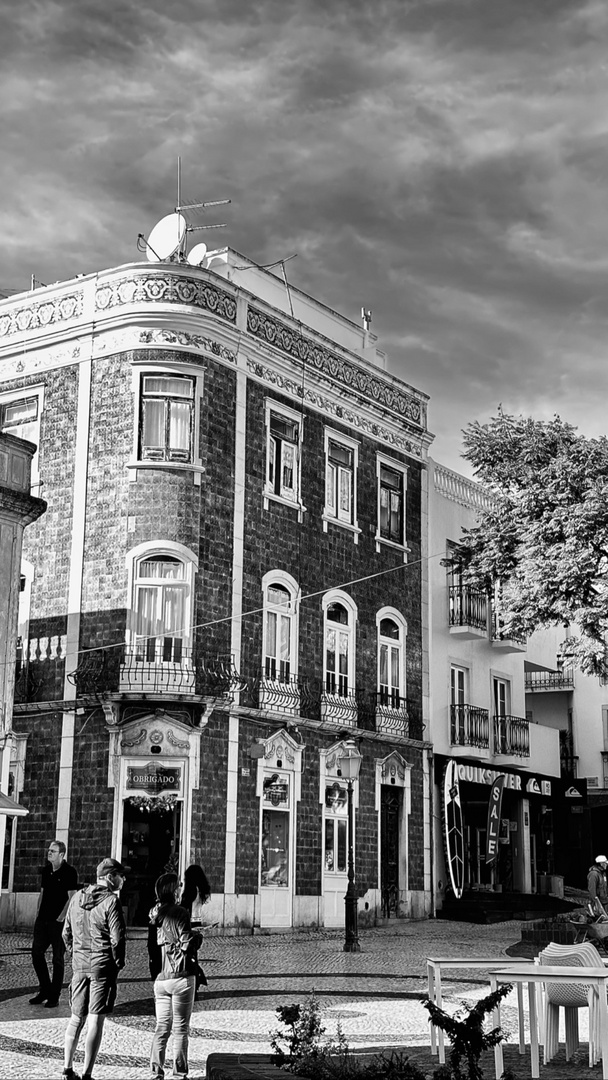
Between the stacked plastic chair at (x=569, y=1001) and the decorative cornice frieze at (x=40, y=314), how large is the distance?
1851 centimetres

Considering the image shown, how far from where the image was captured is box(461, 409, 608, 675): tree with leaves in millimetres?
25891

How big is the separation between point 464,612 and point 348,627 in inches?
200

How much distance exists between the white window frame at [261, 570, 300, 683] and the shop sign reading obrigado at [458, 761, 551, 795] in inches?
277

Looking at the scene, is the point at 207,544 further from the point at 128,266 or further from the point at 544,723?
the point at 544,723

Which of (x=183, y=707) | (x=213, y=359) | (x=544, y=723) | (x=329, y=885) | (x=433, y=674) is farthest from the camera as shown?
(x=544, y=723)

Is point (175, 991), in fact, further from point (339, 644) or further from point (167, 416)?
point (339, 644)

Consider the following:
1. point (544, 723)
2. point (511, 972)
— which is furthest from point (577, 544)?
point (544, 723)

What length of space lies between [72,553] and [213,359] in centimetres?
463

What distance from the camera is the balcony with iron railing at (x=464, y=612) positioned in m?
33.0

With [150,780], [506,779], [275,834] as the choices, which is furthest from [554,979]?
[506,779]

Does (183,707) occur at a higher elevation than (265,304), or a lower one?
lower

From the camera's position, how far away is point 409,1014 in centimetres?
1344

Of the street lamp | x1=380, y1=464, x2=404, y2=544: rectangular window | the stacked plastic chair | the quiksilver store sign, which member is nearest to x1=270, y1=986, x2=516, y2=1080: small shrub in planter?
the stacked plastic chair

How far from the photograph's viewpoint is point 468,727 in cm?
3259
